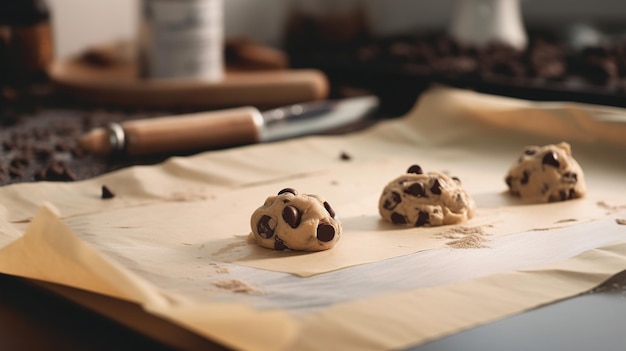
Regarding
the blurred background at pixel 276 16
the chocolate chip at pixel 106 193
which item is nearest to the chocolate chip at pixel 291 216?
the chocolate chip at pixel 106 193

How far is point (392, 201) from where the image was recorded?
0.88 m

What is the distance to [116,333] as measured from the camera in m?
0.62

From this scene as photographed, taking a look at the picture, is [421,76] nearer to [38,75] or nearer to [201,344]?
[38,75]

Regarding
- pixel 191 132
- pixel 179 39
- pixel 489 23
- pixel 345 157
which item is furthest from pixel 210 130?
pixel 489 23

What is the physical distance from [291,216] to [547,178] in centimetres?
31

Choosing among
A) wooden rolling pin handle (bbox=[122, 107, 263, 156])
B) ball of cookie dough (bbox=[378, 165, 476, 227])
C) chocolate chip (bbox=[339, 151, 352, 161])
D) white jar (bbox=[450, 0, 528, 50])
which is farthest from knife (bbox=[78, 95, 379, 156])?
white jar (bbox=[450, 0, 528, 50])

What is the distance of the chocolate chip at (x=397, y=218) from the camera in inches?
34.3

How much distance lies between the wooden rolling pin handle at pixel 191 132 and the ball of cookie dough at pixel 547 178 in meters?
0.36

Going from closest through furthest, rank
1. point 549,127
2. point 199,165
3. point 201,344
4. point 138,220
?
point 201,344, point 138,220, point 199,165, point 549,127

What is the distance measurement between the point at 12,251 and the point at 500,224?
0.44 metres

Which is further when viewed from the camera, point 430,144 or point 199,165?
point 430,144

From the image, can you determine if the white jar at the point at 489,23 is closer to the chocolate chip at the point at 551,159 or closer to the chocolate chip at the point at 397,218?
the chocolate chip at the point at 551,159

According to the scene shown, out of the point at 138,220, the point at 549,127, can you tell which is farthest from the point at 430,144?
the point at 138,220

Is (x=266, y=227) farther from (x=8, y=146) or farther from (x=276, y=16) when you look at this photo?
(x=276, y=16)
